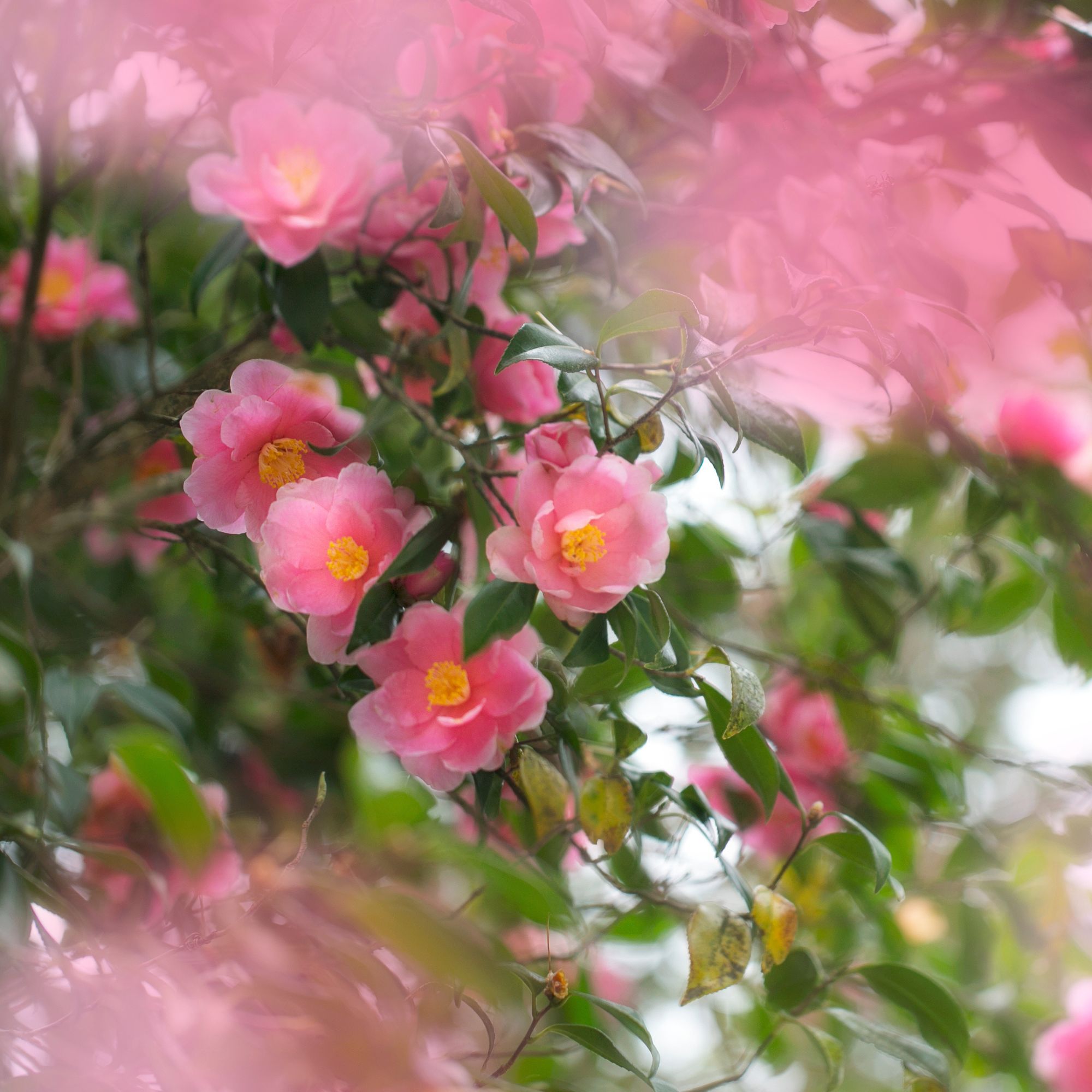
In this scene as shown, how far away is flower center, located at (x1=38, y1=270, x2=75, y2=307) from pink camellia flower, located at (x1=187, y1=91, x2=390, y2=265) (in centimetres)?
43

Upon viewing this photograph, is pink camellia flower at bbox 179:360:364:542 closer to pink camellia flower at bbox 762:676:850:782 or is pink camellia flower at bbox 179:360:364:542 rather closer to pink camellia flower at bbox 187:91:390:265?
pink camellia flower at bbox 187:91:390:265

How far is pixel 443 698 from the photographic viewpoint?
46 centimetres

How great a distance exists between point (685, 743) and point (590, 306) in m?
0.46

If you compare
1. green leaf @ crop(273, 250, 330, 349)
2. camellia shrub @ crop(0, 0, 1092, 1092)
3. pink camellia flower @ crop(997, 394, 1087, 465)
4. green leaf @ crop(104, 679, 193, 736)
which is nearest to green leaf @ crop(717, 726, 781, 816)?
camellia shrub @ crop(0, 0, 1092, 1092)

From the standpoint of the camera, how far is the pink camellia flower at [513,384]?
0.60 meters

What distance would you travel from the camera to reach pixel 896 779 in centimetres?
89

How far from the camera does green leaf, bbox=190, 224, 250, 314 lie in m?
0.67

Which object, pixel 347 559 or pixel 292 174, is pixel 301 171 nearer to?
pixel 292 174

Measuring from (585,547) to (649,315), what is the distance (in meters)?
0.12

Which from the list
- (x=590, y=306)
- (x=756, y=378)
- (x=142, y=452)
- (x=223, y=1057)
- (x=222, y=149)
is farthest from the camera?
(x=590, y=306)

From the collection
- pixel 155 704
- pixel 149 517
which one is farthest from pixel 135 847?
pixel 149 517

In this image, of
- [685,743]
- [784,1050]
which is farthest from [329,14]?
[784,1050]

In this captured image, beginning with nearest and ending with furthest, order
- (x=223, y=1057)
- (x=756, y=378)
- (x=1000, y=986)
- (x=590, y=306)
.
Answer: (x=223, y=1057), (x=756, y=378), (x=590, y=306), (x=1000, y=986)

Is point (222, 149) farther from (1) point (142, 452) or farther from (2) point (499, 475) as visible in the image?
(2) point (499, 475)
